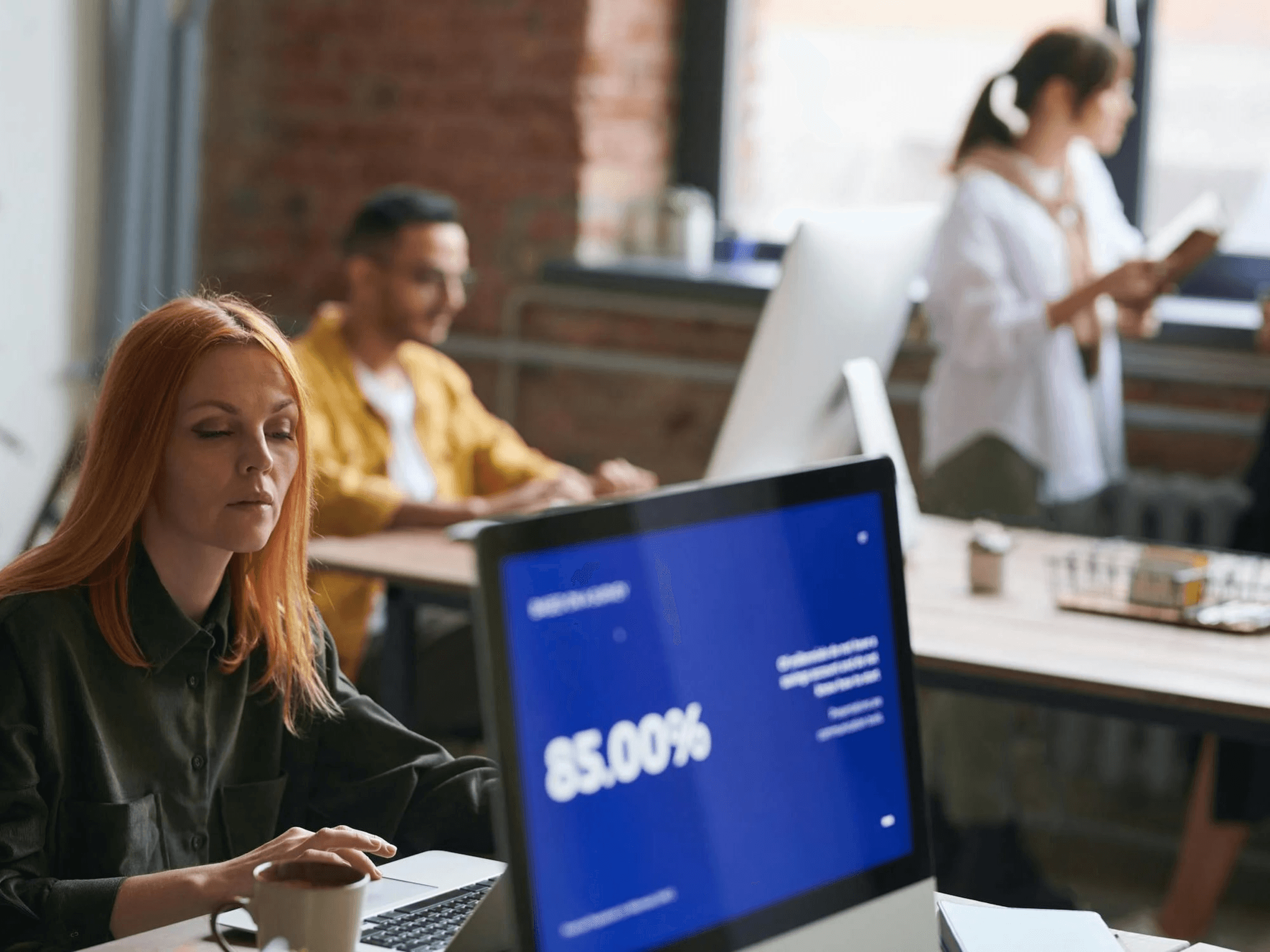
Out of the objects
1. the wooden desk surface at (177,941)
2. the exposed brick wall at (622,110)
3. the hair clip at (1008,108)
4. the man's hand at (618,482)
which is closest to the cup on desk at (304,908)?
the wooden desk surface at (177,941)

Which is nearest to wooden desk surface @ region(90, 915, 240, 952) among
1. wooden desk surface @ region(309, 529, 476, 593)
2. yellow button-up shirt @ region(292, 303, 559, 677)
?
wooden desk surface @ region(309, 529, 476, 593)

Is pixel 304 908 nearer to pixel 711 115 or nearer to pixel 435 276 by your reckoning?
pixel 435 276

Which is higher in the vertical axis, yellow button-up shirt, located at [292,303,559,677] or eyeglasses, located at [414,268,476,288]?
eyeglasses, located at [414,268,476,288]

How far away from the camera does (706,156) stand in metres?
4.36

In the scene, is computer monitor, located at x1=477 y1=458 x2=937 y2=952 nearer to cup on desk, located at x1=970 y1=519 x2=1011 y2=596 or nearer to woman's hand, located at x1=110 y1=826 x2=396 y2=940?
woman's hand, located at x1=110 y1=826 x2=396 y2=940

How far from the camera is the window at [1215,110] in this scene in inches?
147

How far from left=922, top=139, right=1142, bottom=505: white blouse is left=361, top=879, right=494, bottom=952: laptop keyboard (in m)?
1.98

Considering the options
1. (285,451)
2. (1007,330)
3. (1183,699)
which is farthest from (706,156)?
(285,451)

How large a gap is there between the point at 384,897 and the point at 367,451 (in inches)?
66.3

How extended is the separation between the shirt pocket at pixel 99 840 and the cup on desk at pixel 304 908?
305mm

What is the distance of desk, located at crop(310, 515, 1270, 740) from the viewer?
206 cm

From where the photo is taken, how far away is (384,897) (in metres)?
1.35

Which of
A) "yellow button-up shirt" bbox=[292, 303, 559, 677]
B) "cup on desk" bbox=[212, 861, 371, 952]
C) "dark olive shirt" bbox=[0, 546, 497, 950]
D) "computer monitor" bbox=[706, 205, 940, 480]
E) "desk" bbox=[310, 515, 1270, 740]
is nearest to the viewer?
"cup on desk" bbox=[212, 861, 371, 952]

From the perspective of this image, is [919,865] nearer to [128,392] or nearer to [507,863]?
[507,863]
